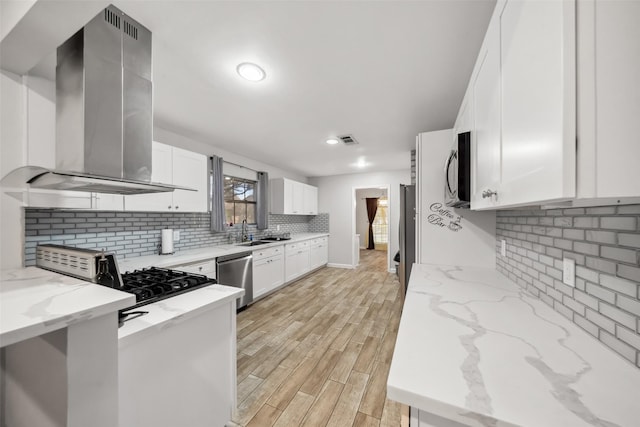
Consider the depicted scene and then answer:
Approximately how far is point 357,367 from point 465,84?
8.41 feet

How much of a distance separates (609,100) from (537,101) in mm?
156

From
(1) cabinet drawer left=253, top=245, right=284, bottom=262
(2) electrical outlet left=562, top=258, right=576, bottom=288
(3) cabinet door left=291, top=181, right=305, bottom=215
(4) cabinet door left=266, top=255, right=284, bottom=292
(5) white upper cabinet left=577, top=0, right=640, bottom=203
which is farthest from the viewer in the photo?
(3) cabinet door left=291, top=181, right=305, bottom=215

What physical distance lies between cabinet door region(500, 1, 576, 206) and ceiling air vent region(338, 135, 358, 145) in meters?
2.37

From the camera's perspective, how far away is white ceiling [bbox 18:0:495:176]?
1.28m

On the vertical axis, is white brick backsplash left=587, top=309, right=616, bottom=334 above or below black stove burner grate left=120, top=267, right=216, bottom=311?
above

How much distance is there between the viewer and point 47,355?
831 mm

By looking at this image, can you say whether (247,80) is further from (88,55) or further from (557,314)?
(557,314)

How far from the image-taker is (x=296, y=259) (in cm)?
462

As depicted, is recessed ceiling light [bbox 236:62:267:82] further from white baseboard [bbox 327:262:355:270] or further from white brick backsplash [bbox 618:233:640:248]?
white baseboard [bbox 327:262:355:270]

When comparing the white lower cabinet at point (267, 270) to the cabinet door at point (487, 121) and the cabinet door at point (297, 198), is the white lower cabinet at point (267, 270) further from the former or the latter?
the cabinet door at point (487, 121)

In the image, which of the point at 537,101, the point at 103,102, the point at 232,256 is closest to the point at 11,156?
the point at 103,102

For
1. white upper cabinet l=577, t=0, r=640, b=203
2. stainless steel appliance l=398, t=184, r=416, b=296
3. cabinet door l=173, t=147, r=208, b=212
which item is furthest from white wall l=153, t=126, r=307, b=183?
white upper cabinet l=577, t=0, r=640, b=203

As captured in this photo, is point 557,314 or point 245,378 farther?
point 245,378

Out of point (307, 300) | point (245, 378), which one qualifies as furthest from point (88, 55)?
point (307, 300)
